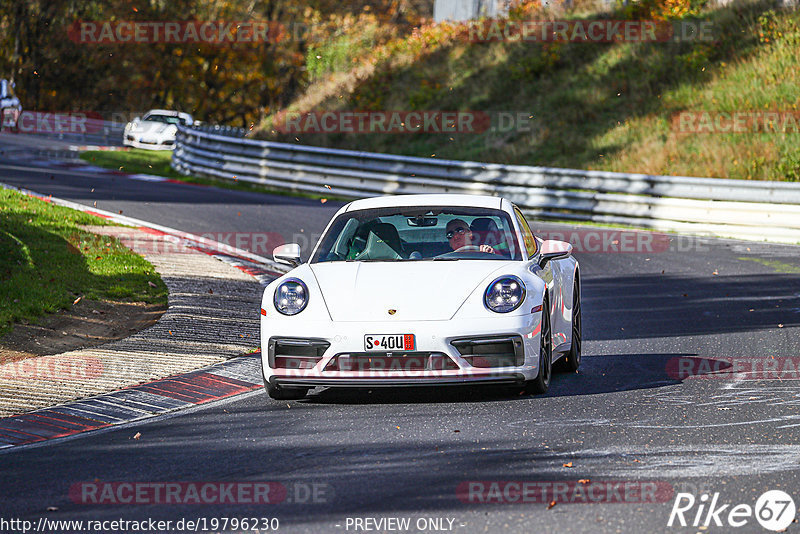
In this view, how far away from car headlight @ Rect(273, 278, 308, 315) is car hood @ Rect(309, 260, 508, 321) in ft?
0.45

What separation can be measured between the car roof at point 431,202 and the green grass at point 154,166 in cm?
1781

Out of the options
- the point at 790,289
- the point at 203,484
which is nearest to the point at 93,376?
the point at 203,484

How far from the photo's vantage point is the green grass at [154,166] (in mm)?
28688

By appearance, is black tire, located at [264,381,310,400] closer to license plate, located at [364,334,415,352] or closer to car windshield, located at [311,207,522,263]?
license plate, located at [364,334,415,352]

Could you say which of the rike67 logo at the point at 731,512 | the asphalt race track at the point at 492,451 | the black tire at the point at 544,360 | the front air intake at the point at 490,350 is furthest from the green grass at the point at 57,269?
the rike67 logo at the point at 731,512

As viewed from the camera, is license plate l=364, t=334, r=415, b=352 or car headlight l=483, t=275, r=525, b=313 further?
car headlight l=483, t=275, r=525, b=313

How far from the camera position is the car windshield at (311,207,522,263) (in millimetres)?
8703

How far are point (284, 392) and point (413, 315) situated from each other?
45.5 inches

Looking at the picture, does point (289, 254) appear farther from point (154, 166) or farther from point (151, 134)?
point (151, 134)

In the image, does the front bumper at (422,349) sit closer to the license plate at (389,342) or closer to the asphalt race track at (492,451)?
the license plate at (389,342)

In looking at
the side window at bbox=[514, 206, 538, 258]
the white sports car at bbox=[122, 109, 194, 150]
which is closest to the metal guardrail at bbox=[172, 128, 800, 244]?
the white sports car at bbox=[122, 109, 194, 150]

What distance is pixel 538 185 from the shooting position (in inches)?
934

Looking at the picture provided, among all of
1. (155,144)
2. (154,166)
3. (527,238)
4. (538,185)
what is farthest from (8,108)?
(527,238)

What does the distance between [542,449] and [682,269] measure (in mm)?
10023
